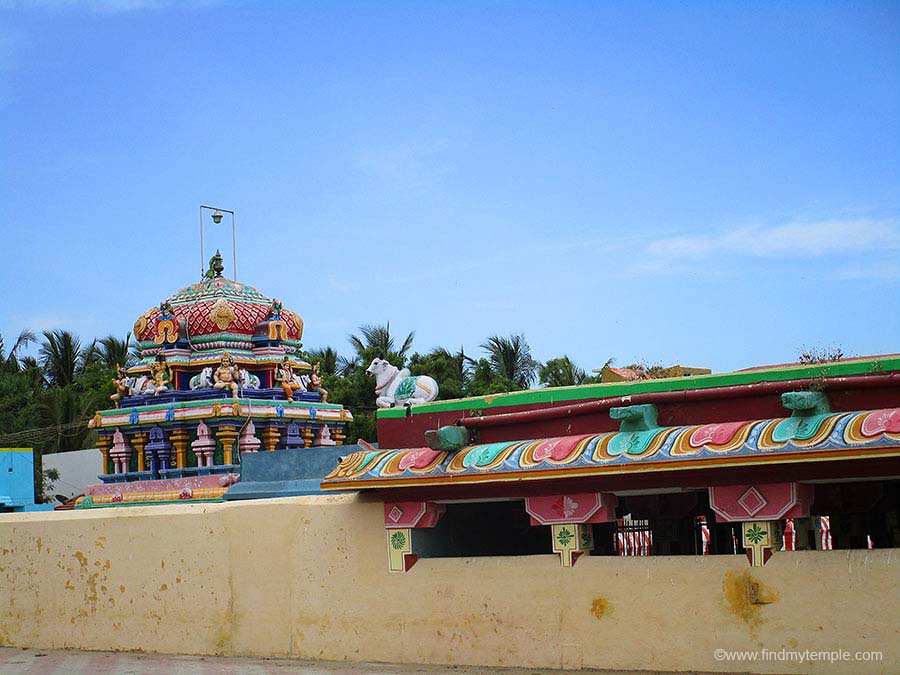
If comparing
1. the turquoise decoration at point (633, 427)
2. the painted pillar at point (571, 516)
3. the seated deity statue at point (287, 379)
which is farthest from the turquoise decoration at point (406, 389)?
the seated deity statue at point (287, 379)

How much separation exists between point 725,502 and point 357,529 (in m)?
3.49

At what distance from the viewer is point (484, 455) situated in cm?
1043

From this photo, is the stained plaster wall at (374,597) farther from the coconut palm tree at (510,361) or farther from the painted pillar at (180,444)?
the coconut palm tree at (510,361)

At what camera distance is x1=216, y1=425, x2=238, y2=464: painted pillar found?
1955cm

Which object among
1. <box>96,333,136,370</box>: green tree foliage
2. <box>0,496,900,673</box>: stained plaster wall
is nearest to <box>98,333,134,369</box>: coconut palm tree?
<box>96,333,136,370</box>: green tree foliage

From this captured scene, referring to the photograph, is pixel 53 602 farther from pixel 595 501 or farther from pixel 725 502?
pixel 725 502

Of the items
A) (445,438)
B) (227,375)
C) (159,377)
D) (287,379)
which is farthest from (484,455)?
(159,377)

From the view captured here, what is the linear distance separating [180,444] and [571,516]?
11.0 meters

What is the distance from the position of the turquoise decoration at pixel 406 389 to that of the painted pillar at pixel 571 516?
2236 mm

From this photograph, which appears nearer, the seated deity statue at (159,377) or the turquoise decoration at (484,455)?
the turquoise decoration at (484,455)

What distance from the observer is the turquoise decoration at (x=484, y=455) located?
10.4 meters

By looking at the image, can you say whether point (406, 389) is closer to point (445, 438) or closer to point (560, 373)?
point (445, 438)

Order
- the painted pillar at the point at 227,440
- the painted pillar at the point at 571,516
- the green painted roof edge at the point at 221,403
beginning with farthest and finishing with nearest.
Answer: the green painted roof edge at the point at 221,403
the painted pillar at the point at 227,440
the painted pillar at the point at 571,516

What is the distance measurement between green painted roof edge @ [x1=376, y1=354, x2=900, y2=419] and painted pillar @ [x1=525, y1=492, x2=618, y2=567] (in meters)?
0.91
